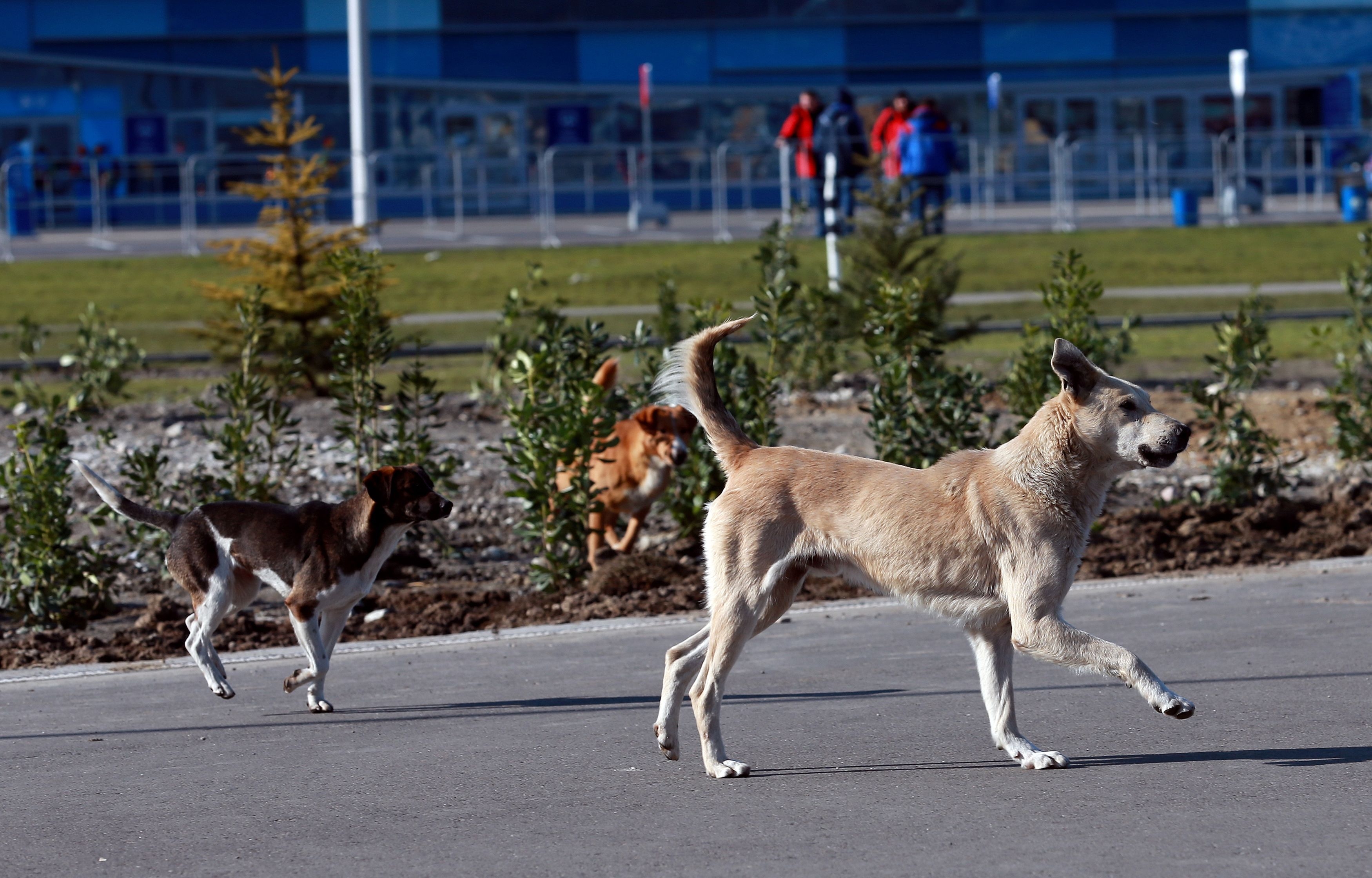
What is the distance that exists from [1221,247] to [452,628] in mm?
22175

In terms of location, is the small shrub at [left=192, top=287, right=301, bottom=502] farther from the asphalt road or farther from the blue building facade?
the blue building facade

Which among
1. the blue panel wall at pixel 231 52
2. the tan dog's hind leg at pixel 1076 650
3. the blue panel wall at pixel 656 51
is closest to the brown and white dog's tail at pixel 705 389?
the tan dog's hind leg at pixel 1076 650

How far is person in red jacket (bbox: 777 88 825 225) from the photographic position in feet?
92.6

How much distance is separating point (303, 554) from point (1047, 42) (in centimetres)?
4680

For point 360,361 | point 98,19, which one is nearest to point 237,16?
point 98,19

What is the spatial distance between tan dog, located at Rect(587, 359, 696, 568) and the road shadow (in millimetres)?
4291

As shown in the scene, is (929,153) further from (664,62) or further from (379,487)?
(664,62)

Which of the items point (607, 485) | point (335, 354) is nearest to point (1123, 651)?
point (607, 485)

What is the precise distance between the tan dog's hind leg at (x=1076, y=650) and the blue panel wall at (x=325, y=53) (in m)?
47.0

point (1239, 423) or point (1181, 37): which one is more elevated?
point (1181, 37)

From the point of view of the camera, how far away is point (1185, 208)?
31859 millimetres

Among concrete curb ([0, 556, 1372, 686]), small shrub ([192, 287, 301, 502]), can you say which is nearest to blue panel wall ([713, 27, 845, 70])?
small shrub ([192, 287, 301, 502])

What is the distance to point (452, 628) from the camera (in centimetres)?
884

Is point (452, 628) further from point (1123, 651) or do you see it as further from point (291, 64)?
point (291, 64)
